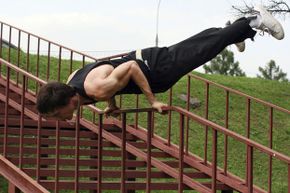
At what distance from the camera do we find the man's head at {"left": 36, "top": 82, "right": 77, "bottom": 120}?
13.1 ft

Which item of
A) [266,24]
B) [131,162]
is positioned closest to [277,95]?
[131,162]

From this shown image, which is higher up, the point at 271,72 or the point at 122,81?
the point at 122,81

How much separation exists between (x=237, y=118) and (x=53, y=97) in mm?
9557

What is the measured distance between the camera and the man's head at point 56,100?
3.98 meters

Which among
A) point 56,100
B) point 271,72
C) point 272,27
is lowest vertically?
point 271,72

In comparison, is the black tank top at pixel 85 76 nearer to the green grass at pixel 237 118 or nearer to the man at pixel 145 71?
the man at pixel 145 71

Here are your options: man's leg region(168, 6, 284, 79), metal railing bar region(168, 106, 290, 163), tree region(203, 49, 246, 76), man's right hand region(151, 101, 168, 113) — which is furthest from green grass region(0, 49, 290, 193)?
tree region(203, 49, 246, 76)

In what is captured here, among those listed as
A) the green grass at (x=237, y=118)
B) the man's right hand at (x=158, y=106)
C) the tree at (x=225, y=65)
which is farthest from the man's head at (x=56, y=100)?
the tree at (x=225, y=65)

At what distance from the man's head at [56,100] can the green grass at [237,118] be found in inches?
190

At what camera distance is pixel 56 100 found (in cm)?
397

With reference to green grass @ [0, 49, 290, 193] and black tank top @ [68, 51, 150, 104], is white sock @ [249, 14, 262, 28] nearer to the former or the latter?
black tank top @ [68, 51, 150, 104]

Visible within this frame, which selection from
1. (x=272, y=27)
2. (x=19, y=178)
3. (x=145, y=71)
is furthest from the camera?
(x=19, y=178)

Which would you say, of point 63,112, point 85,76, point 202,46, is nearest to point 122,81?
point 85,76

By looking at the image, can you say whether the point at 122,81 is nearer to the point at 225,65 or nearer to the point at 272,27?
the point at 272,27
